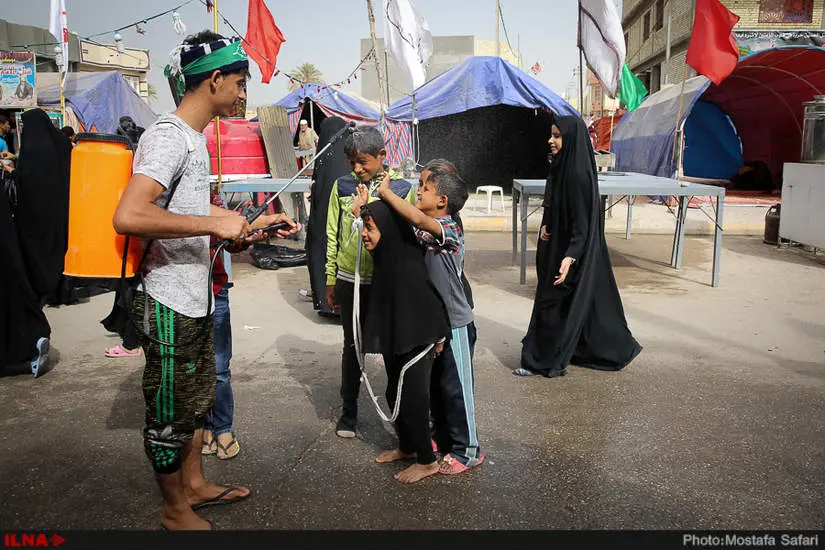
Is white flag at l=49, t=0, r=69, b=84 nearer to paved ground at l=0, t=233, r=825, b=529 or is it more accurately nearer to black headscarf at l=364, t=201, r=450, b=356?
paved ground at l=0, t=233, r=825, b=529

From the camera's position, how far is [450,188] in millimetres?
2984

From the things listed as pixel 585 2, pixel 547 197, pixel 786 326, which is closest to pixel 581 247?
pixel 547 197

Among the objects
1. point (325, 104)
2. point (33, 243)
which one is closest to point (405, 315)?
point (33, 243)

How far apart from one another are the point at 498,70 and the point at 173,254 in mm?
13544

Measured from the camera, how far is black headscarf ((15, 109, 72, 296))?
5477 millimetres

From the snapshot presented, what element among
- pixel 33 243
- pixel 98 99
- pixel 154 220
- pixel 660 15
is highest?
pixel 660 15

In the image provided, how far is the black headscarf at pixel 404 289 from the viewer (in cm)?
293

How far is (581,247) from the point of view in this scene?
Result: 4.55m

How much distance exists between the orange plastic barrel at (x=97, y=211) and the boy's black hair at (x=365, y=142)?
4.31 feet

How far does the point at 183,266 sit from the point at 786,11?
86.3 feet

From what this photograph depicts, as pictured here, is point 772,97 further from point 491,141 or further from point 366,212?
point 366,212

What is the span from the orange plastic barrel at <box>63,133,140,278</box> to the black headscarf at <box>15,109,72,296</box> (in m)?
3.46

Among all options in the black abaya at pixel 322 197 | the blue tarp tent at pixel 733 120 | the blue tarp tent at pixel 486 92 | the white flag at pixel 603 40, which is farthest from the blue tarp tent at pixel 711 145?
the black abaya at pixel 322 197
